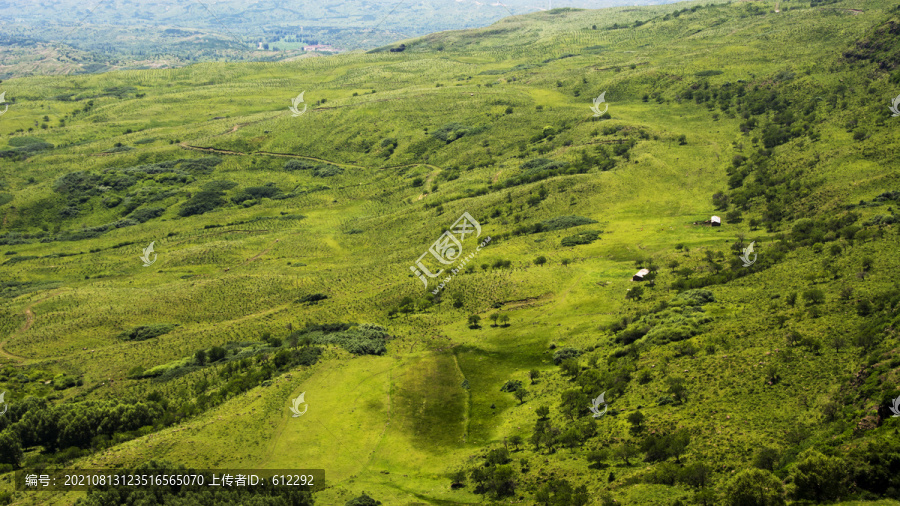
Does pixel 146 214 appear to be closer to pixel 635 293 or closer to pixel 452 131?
pixel 452 131

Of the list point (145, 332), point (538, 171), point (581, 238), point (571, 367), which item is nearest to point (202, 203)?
point (145, 332)

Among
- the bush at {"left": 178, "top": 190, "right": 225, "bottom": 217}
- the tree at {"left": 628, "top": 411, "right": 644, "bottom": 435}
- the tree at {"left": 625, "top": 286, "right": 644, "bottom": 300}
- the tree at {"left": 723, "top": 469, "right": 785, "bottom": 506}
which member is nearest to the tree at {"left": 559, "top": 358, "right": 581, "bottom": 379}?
the tree at {"left": 628, "top": 411, "right": 644, "bottom": 435}

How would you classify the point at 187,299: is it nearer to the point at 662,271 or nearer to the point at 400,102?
the point at 662,271

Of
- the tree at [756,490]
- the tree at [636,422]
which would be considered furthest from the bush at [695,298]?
the tree at [756,490]

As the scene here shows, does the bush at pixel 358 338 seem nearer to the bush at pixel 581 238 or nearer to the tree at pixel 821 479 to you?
the bush at pixel 581 238

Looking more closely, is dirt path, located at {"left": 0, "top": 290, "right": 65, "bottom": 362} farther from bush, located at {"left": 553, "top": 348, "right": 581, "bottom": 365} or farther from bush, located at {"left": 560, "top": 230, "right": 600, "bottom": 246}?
bush, located at {"left": 560, "top": 230, "right": 600, "bottom": 246}

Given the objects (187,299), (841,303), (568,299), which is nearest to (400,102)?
(187,299)
